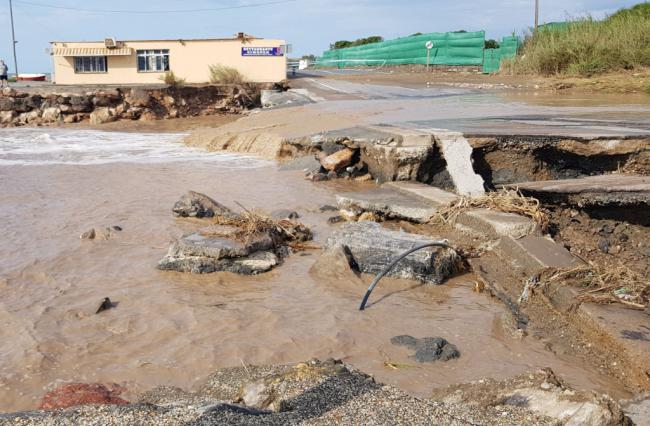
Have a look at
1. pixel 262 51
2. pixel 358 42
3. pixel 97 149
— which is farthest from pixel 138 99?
pixel 358 42

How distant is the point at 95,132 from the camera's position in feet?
58.2

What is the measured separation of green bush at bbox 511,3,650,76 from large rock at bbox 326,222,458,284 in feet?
48.8

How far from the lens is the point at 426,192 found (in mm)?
5891

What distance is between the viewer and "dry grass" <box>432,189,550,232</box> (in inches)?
188

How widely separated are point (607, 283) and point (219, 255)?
2.73 metres

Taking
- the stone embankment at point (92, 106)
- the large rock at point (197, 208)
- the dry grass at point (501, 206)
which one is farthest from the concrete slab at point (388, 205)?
the stone embankment at point (92, 106)

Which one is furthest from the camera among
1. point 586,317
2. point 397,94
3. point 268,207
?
point 397,94

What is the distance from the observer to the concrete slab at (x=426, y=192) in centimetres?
549

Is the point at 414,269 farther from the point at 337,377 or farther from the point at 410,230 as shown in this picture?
the point at 337,377

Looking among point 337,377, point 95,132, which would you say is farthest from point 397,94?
point 337,377

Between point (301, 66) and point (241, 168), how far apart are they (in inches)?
1182

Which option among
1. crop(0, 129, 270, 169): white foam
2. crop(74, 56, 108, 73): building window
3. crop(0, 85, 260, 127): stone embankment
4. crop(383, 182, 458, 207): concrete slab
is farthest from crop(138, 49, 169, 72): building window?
crop(383, 182, 458, 207): concrete slab

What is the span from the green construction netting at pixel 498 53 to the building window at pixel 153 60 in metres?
14.3

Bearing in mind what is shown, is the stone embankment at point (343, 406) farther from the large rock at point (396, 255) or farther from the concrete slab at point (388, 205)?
the concrete slab at point (388, 205)
